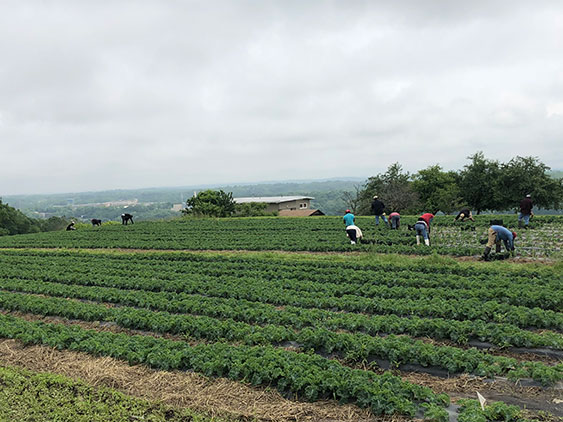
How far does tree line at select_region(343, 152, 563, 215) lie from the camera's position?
37.8m

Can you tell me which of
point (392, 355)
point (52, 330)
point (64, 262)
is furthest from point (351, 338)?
point (64, 262)

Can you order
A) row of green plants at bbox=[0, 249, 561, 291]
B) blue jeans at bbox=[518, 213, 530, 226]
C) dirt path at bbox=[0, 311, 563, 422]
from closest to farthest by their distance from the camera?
1. dirt path at bbox=[0, 311, 563, 422]
2. row of green plants at bbox=[0, 249, 561, 291]
3. blue jeans at bbox=[518, 213, 530, 226]

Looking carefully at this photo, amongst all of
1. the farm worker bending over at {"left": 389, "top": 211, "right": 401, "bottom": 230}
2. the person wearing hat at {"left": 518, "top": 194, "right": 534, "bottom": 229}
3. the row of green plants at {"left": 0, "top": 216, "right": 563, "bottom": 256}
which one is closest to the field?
the row of green plants at {"left": 0, "top": 216, "right": 563, "bottom": 256}

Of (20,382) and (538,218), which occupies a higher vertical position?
(538,218)

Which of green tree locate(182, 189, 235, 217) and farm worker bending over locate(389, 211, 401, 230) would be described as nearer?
farm worker bending over locate(389, 211, 401, 230)

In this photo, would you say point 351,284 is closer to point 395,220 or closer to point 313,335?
point 313,335

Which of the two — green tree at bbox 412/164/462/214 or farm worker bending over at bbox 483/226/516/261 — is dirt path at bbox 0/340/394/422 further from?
green tree at bbox 412/164/462/214

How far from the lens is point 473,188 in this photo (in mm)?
42125

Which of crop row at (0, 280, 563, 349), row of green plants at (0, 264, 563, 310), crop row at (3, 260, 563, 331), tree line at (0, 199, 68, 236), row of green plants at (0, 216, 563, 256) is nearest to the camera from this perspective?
crop row at (0, 280, 563, 349)

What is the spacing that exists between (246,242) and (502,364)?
576 inches

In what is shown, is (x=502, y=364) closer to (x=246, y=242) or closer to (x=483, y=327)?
(x=483, y=327)

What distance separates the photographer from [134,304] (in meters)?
9.66

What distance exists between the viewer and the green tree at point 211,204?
1788 inches

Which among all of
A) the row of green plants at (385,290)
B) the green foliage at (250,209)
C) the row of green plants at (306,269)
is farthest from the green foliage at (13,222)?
the row of green plants at (385,290)
